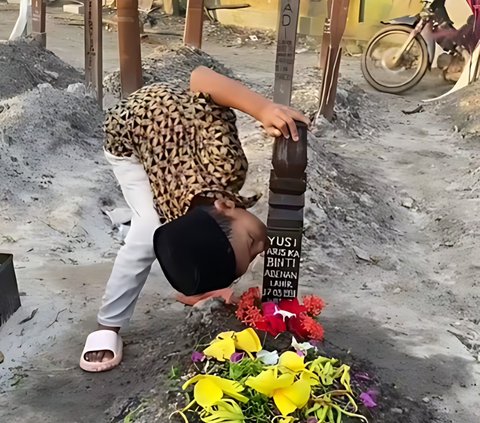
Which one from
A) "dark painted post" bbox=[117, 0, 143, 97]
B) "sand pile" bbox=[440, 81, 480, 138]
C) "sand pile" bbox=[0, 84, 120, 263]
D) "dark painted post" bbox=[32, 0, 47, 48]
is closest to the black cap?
"sand pile" bbox=[0, 84, 120, 263]

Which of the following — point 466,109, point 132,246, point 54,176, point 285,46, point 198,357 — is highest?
point 285,46

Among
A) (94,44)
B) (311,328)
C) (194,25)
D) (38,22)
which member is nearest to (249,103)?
(311,328)

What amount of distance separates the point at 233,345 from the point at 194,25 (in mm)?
7677

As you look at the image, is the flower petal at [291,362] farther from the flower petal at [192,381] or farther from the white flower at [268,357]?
the flower petal at [192,381]

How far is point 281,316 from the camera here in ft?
8.52

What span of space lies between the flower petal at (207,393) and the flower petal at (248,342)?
0.71ft

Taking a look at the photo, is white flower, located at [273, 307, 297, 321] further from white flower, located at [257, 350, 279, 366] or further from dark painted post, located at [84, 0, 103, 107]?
dark painted post, located at [84, 0, 103, 107]

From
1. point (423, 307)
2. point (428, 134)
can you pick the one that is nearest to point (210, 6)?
point (428, 134)

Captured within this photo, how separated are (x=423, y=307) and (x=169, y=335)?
1.45 m

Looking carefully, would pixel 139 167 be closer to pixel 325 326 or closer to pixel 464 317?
pixel 325 326

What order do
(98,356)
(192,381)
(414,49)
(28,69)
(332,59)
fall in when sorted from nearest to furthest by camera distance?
(192,381)
(98,356)
(332,59)
(28,69)
(414,49)

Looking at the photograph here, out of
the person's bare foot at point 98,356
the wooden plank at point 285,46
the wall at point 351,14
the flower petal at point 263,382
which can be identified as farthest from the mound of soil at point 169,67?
the flower petal at point 263,382

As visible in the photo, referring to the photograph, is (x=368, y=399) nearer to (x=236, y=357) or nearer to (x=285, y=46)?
(x=236, y=357)

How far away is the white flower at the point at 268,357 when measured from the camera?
234 cm
